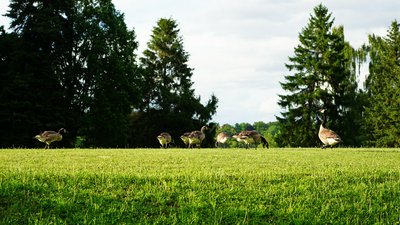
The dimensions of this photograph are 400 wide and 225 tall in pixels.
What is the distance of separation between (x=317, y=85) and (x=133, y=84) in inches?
982

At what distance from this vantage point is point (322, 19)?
201ft

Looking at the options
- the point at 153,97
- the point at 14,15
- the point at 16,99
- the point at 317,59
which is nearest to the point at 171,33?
the point at 153,97

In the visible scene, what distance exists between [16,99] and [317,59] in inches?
1488

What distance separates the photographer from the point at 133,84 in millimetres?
47938

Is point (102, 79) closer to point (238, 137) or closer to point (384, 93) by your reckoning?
point (238, 137)

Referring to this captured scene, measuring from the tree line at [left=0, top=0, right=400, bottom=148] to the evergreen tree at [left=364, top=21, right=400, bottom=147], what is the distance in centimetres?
13

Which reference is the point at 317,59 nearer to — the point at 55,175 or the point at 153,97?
the point at 153,97

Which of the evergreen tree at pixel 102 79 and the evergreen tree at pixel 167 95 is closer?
the evergreen tree at pixel 102 79

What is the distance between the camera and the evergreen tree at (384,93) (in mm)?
55750

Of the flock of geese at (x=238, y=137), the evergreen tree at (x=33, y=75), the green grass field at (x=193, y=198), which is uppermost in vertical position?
the evergreen tree at (x=33, y=75)

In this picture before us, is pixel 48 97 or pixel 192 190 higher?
pixel 48 97

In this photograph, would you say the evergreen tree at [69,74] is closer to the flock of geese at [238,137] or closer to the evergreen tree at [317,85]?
the flock of geese at [238,137]

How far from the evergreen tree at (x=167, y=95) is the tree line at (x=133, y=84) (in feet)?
0.41

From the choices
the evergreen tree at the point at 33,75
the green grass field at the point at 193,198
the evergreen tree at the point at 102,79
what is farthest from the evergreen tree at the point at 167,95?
the green grass field at the point at 193,198
